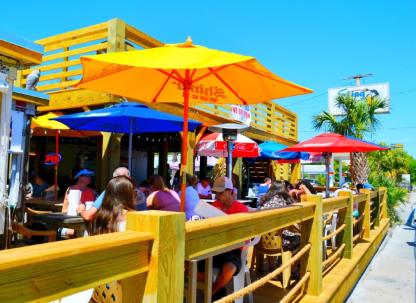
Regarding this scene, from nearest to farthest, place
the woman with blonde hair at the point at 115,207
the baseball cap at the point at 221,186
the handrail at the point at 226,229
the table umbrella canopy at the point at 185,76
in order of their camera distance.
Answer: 1. the handrail at the point at 226,229
2. the table umbrella canopy at the point at 185,76
3. the woman with blonde hair at the point at 115,207
4. the baseball cap at the point at 221,186

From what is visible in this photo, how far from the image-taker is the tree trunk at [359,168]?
12.7 meters

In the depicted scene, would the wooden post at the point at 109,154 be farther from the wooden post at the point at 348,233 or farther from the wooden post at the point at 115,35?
the wooden post at the point at 348,233

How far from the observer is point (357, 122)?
13125mm

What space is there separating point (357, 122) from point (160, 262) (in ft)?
42.1

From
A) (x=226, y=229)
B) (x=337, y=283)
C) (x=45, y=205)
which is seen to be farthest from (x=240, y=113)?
(x=226, y=229)

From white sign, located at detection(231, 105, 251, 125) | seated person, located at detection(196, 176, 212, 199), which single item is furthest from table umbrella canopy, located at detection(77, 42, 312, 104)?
white sign, located at detection(231, 105, 251, 125)

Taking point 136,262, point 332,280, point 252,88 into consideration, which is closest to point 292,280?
point 332,280

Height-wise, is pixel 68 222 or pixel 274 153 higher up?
pixel 274 153

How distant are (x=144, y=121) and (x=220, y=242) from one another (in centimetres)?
390

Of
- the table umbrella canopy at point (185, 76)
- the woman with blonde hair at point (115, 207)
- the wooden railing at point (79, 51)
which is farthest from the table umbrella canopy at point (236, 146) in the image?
the woman with blonde hair at point (115, 207)

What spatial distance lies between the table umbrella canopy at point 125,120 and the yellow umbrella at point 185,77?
1.82 feet

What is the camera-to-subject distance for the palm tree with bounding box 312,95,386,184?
12.8 m

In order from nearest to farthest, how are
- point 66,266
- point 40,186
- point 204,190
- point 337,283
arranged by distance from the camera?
point 66,266, point 337,283, point 40,186, point 204,190

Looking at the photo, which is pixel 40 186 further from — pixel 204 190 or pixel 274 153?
pixel 274 153
